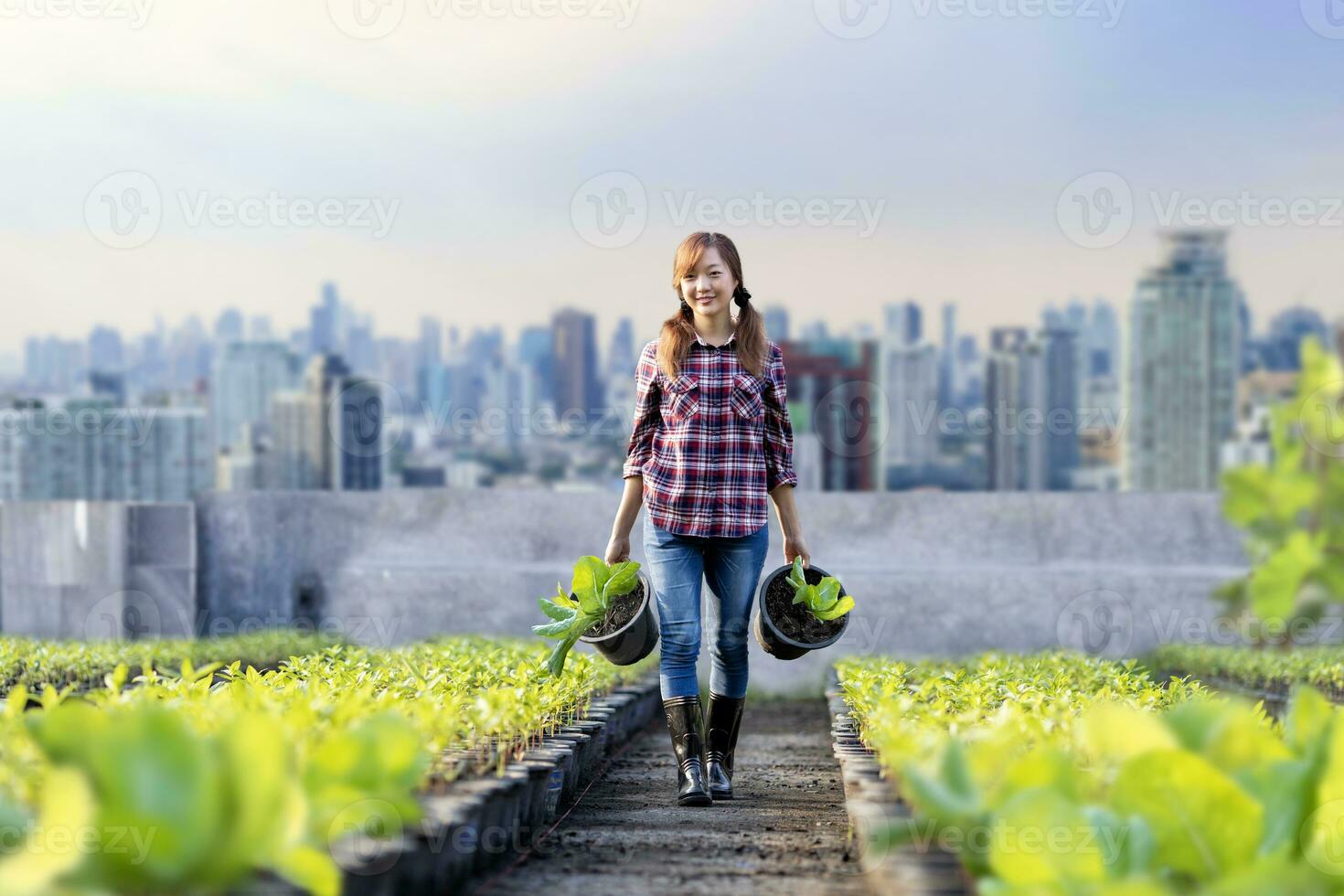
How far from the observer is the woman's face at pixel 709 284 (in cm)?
344

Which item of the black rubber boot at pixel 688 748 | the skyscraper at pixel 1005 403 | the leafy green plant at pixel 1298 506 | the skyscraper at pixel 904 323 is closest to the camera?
the black rubber boot at pixel 688 748

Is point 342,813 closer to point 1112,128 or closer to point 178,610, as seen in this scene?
point 178,610

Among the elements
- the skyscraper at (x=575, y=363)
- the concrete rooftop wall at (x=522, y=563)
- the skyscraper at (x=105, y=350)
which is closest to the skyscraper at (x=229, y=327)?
the skyscraper at (x=105, y=350)

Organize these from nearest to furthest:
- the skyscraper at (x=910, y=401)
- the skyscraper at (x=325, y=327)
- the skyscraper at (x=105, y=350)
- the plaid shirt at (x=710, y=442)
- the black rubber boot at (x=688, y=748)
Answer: the black rubber boot at (x=688, y=748)
the plaid shirt at (x=710, y=442)
the skyscraper at (x=910, y=401)
the skyscraper at (x=105, y=350)
the skyscraper at (x=325, y=327)

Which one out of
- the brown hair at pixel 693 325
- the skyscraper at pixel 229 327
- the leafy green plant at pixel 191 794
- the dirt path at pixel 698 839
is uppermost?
the skyscraper at pixel 229 327

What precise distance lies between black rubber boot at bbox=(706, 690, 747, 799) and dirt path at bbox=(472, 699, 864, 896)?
95mm

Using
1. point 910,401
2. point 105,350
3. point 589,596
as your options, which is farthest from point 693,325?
point 105,350

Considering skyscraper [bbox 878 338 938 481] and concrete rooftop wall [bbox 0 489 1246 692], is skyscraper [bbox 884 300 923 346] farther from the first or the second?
concrete rooftop wall [bbox 0 489 1246 692]

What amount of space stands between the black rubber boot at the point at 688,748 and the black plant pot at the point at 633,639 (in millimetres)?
153

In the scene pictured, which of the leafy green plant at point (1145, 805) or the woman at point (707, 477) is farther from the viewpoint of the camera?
the woman at point (707, 477)

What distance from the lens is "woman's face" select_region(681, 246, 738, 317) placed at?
3.44 m

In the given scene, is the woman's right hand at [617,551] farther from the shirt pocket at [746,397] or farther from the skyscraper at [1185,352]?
the skyscraper at [1185,352]

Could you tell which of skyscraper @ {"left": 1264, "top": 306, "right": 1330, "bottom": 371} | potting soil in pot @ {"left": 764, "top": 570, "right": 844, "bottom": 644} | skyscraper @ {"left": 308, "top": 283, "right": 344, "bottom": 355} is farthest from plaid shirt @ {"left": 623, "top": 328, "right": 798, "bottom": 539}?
skyscraper @ {"left": 1264, "top": 306, "right": 1330, "bottom": 371}

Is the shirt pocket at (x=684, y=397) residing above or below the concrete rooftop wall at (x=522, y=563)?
above
